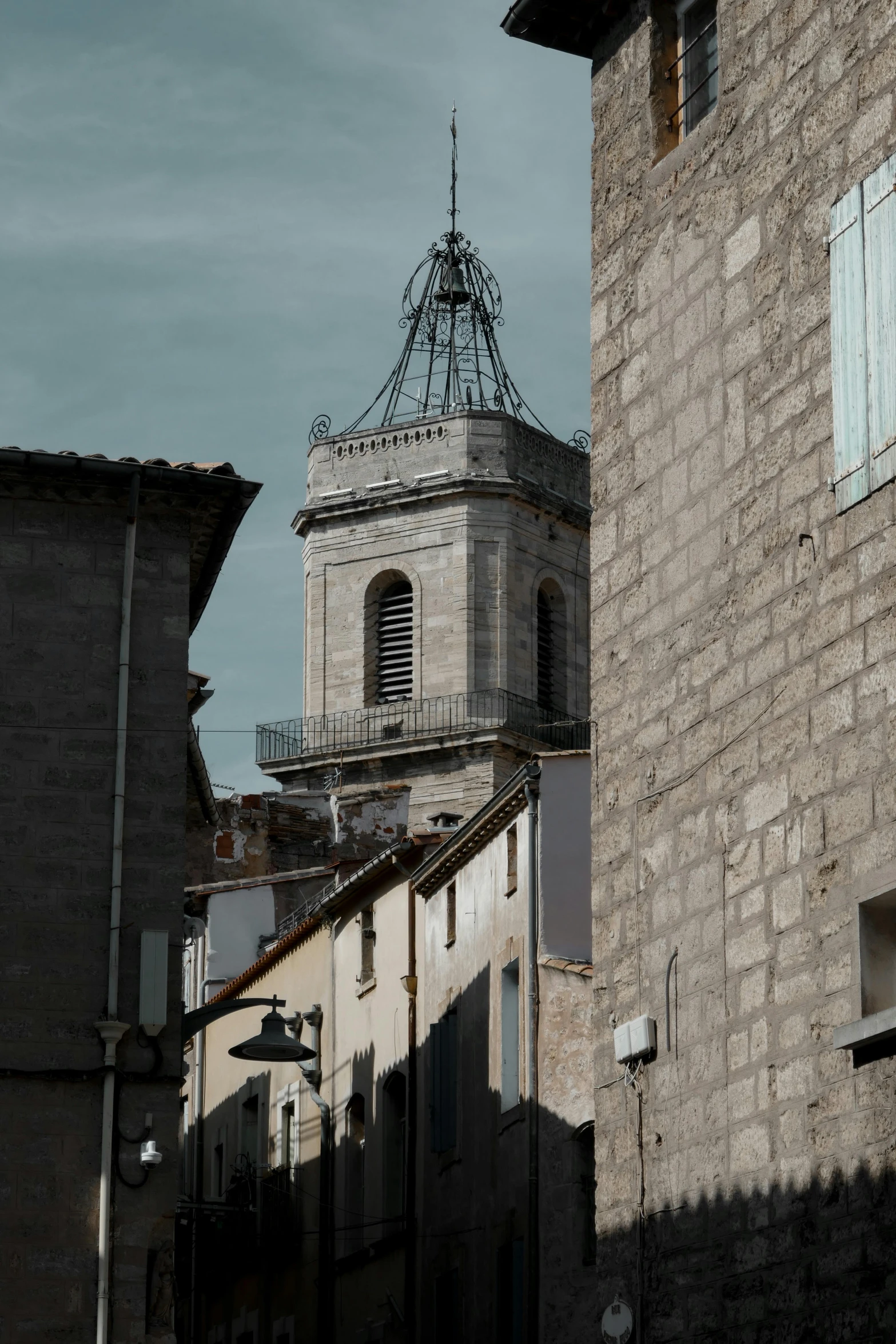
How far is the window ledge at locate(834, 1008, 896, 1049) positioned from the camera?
7.91 metres

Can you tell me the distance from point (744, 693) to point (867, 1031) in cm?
178

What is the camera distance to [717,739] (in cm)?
958

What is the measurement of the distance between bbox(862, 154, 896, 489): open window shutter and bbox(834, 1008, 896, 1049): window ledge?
1911 mm

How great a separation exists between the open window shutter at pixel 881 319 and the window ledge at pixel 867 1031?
1911 millimetres

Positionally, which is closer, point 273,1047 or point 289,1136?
point 273,1047

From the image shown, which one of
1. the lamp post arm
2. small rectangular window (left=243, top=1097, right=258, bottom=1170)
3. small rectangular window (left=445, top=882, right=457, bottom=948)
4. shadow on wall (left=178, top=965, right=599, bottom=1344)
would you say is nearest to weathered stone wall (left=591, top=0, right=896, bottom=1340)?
the lamp post arm

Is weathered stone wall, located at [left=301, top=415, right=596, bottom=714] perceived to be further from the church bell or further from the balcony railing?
the church bell

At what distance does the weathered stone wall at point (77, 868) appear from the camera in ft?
48.3

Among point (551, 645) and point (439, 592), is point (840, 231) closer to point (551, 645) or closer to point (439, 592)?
point (439, 592)

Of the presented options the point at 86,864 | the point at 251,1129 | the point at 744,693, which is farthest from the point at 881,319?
the point at 251,1129

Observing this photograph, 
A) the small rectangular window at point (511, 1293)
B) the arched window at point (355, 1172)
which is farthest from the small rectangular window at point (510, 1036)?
the arched window at point (355, 1172)

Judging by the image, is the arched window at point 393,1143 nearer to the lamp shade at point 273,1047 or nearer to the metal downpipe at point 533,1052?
the metal downpipe at point 533,1052

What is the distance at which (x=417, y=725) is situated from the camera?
49281 millimetres

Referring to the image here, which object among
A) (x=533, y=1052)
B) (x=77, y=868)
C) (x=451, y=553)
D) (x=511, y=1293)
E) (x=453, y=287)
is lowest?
(x=511, y=1293)
